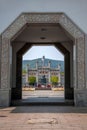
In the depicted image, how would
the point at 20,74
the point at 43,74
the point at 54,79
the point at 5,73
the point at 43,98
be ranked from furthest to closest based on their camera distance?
the point at 43,74, the point at 54,79, the point at 43,98, the point at 20,74, the point at 5,73

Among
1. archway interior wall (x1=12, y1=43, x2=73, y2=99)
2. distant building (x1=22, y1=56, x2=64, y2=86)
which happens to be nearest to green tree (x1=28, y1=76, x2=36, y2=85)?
distant building (x1=22, y1=56, x2=64, y2=86)

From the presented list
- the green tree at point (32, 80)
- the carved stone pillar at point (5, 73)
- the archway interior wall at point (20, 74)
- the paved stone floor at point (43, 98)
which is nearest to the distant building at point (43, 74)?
the green tree at point (32, 80)

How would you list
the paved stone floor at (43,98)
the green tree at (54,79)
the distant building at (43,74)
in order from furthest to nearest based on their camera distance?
the distant building at (43,74) → the green tree at (54,79) → the paved stone floor at (43,98)

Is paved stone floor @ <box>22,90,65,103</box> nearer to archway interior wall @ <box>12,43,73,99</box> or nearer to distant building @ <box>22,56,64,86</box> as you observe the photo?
archway interior wall @ <box>12,43,73,99</box>

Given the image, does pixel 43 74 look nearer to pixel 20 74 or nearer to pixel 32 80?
pixel 32 80

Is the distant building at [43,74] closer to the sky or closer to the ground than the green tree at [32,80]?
closer to the sky

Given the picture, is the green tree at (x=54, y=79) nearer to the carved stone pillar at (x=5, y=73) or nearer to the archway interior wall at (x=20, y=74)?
the archway interior wall at (x=20, y=74)

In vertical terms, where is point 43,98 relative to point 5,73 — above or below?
below

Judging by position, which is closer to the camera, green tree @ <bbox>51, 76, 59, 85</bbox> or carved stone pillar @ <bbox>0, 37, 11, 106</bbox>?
carved stone pillar @ <bbox>0, 37, 11, 106</bbox>

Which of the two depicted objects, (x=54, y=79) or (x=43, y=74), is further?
(x=43, y=74)

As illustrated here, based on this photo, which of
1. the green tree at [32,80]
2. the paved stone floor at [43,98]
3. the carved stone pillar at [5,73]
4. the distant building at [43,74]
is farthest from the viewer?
the distant building at [43,74]

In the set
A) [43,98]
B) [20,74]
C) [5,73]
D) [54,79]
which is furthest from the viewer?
[54,79]

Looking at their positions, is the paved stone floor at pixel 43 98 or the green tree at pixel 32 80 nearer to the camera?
the paved stone floor at pixel 43 98

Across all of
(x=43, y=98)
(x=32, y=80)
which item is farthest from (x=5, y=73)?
(x=32, y=80)
